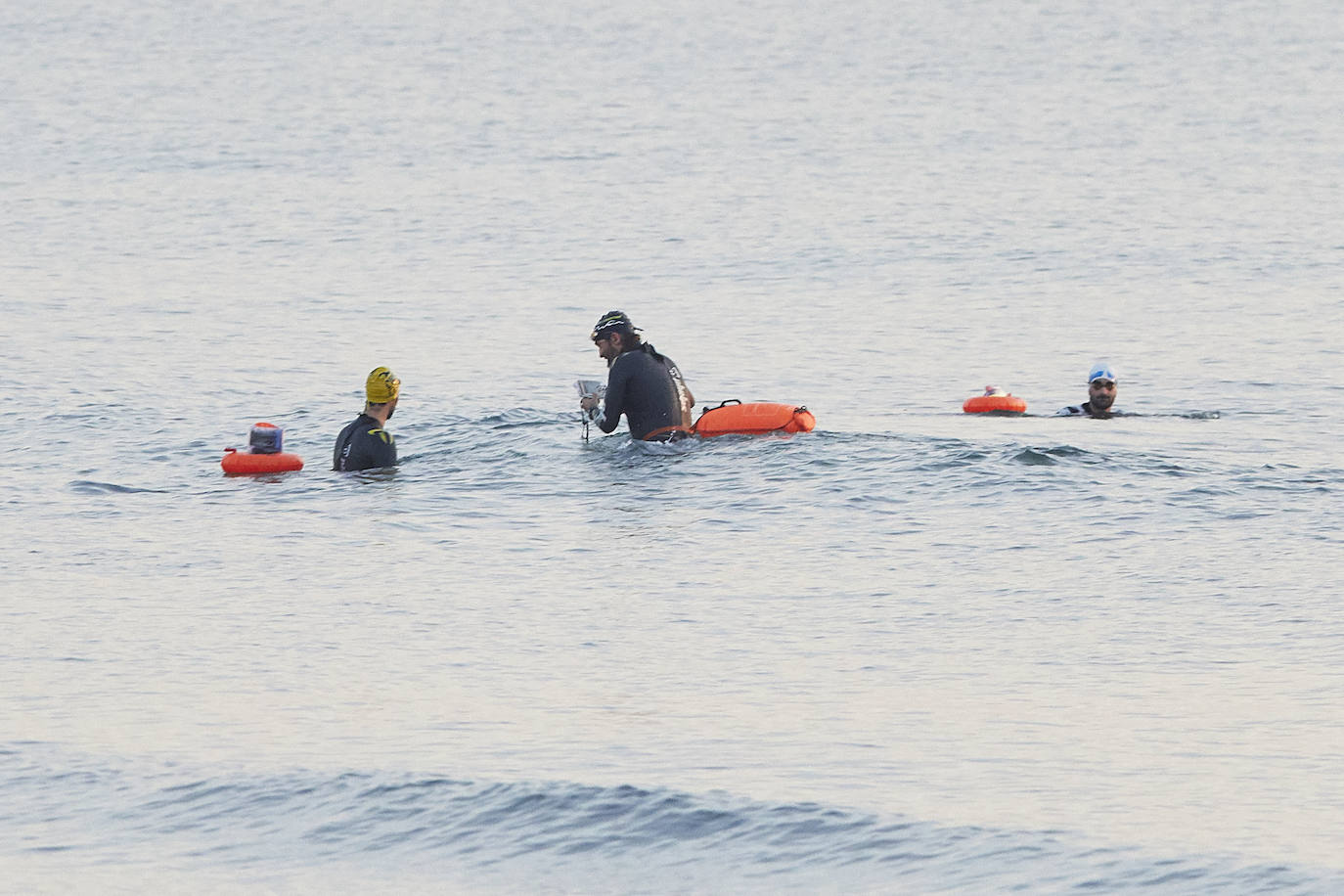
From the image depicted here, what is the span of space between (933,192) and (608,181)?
30.3ft

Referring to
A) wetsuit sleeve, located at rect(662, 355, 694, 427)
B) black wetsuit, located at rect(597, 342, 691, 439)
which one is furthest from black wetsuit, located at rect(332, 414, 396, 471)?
wetsuit sleeve, located at rect(662, 355, 694, 427)

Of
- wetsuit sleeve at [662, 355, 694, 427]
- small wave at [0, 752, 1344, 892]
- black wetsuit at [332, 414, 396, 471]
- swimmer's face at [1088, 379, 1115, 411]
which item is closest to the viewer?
small wave at [0, 752, 1344, 892]

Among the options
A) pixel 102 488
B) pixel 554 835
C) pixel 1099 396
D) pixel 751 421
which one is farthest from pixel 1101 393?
pixel 554 835

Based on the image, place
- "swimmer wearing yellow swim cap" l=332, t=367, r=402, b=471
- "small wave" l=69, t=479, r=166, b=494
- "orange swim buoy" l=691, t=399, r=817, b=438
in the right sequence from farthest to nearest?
"orange swim buoy" l=691, t=399, r=817, b=438 → "small wave" l=69, t=479, r=166, b=494 → "swimmer wearing yellow swim cap" l=332, t=367, r=402, b=471

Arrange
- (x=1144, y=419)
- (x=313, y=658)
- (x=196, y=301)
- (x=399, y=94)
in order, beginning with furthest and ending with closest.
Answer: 1. (x=399, y=94)
2. (x=196, y=301)
3. (x=1144, y=419)
4. (x=313, y=658)

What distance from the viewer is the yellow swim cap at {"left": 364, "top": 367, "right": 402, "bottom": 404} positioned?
18312mm

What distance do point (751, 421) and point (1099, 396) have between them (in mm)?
4516

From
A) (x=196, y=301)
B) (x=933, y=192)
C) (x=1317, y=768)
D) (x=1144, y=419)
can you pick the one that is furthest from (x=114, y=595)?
(x=933, y=192)

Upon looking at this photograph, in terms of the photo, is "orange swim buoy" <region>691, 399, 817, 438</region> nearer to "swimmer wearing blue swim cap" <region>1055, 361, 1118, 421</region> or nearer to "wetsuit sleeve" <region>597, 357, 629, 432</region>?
"wetsuit sleeve" <region>597, 357, 629, 432</region>

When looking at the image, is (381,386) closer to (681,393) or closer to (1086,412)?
(681,393)

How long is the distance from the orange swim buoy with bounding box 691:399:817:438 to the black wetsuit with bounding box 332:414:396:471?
10.7 feet

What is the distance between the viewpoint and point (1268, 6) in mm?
94562

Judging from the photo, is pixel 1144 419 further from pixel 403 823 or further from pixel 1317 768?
pixel 403 823

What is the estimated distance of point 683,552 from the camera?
16.2m
